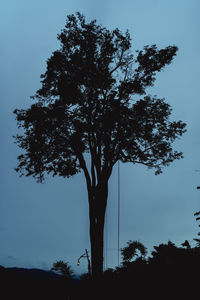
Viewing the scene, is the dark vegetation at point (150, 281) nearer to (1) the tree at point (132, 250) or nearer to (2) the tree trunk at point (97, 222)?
(2) the tree trunk at point (97, 222)

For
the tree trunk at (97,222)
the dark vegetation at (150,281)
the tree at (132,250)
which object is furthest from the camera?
the tree at (132,250)

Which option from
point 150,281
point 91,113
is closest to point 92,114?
point 91,113

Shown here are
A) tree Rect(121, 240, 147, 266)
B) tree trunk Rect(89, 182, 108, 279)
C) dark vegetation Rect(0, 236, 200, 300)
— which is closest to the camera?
dark vegetation Rect(0, 236, 200, 300)

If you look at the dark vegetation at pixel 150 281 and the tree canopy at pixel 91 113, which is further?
the tree canopy at pixel 91 113

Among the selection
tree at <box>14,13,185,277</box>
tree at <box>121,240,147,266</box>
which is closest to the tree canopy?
tree at <box>14,13,185,277</box>

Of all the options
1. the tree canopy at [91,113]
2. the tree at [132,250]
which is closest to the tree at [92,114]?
the tree canopy at [91,113]

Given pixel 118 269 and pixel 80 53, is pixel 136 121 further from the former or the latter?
pixel 118 269

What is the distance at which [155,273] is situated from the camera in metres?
5.19

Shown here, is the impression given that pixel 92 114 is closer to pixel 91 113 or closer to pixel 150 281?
pixel 91 113

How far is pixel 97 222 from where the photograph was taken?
1312 centimetres

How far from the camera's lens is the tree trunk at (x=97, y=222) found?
1248cm

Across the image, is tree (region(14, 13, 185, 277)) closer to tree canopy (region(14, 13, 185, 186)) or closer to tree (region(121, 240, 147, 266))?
tree canopy (region(14, 13, 185, 186))

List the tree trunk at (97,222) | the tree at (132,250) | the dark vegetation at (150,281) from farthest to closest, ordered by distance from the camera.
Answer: the tree at (132,250), the tree trunk at (97,222), the dark vegetation at (150,281)

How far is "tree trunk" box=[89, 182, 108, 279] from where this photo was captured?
491 inches
